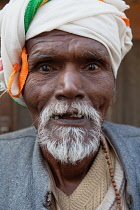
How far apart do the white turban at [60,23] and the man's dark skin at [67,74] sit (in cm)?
4

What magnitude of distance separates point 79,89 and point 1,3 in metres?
1.38

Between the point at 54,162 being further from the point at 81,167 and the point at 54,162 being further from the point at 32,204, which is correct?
the point at 32,204

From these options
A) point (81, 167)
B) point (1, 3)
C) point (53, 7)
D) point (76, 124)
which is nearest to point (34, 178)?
point (81, 167)

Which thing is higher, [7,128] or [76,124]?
[76,124]

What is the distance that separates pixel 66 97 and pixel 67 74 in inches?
4.8

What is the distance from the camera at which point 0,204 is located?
5.58 ft

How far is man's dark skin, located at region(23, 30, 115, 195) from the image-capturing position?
162 cm

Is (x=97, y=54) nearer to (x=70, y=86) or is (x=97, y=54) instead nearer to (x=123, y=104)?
(x=70, y=86)

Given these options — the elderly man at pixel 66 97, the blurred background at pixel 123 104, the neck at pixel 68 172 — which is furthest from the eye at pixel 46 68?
the blurred background at pixel 123 104

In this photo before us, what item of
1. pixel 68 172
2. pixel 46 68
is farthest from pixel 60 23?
pixel 68 172

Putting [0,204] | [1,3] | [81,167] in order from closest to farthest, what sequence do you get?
[0,204]
[81,167]
[1,3]

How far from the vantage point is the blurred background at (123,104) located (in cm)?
289

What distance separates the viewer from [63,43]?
65.1 inches

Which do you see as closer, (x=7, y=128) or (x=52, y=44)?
(x=52, y=44)
